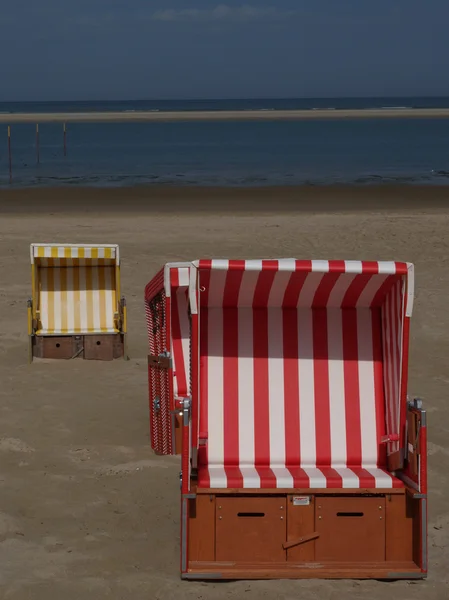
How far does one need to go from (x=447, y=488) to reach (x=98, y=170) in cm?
3781

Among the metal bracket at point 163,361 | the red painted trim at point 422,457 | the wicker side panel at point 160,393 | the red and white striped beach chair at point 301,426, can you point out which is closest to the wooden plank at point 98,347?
the wicker side panel at point 160,393

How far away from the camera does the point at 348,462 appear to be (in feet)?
23.0

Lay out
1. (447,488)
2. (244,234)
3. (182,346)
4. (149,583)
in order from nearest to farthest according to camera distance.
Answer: (149,583), (447,488), (182,346), (244,234)

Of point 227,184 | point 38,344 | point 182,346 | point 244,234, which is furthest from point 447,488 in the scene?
point 227,184

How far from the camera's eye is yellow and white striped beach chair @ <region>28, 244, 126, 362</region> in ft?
39.3

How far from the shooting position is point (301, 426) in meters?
7.06

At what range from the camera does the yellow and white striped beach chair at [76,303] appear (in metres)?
12.0

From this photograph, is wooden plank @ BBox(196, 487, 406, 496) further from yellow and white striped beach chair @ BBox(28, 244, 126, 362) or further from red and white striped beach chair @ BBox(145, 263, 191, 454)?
yellow and white striped beach chair @ BBox(28, 244, 126, 362)

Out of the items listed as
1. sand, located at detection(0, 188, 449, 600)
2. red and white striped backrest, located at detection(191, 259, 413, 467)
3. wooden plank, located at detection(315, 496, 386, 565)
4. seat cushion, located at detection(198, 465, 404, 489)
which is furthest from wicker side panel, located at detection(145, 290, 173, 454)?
wooden plank, located at detection(315, 496, 386, 565)

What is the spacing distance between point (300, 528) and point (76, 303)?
6.49 m

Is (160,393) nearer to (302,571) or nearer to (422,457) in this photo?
(302,571)

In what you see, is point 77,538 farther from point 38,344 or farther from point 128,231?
point 128,231

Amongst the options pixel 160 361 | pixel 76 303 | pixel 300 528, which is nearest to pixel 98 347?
pixel 76 303

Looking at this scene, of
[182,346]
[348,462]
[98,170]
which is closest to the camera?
[348,462]
